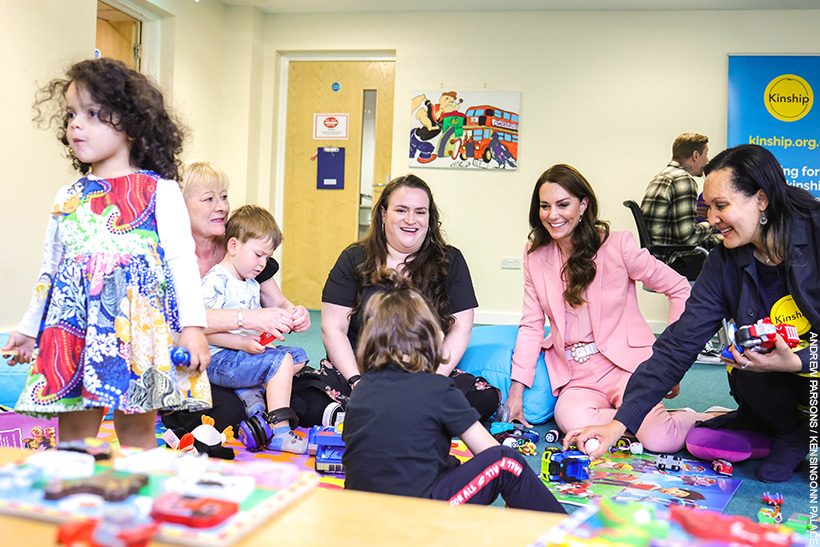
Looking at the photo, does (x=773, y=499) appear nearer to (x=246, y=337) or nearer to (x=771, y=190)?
(x=771, y=190)

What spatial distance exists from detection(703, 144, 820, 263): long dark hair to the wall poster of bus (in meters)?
3.96

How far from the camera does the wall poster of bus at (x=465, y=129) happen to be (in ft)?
18.6

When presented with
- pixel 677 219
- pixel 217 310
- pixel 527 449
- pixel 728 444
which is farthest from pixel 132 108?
pixel 677 219

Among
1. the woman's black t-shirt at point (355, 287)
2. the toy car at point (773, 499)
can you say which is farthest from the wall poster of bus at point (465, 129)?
the toy car at point (773, 499)

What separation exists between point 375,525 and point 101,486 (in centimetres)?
25

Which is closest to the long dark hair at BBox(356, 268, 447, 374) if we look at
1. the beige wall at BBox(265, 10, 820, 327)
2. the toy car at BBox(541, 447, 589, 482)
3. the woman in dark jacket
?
the woman in dark jacket

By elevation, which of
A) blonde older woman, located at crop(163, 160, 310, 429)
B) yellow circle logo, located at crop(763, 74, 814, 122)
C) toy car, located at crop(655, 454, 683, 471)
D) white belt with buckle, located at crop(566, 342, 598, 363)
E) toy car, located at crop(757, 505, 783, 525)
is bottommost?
toy car, located at crop(655, 454, 683, 471)

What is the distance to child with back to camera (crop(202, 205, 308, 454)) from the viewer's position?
7.13 ft

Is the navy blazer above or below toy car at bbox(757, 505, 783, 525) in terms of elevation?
above

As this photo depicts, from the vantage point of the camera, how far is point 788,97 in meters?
5.32

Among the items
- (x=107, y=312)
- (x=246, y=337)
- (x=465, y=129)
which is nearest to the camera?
(x=107, y=312)

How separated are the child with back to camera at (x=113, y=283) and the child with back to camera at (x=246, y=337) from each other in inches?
28.6

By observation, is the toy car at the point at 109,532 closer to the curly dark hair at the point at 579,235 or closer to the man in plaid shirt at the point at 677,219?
the curly dark hair at the point at 579,235

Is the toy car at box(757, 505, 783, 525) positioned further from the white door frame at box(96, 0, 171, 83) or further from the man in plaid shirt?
the white door frame at box(96, 0, 171, 83)
